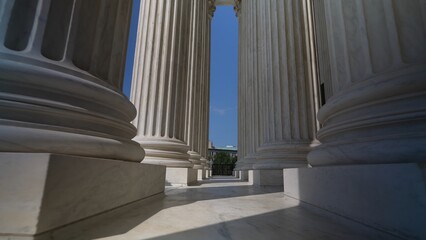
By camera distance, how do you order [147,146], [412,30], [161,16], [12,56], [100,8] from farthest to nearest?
[161,16]
[147,146]
[100,8]
[412,30]
[12,56]

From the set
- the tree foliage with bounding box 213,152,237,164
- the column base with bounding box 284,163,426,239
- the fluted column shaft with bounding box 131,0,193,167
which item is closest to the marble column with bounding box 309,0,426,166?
the column base with bounding box 284,163,426,239

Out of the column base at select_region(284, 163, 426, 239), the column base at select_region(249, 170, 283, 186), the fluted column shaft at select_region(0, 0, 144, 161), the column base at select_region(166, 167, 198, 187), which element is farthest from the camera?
the column base at select_region(249, 170, 283, 186)

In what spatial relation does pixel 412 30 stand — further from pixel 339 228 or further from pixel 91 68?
pixel 91 68

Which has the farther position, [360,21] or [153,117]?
[153,117]

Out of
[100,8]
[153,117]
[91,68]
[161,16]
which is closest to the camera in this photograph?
[91,68]

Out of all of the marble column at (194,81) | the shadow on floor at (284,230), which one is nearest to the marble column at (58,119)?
the shadow on floor at (284,230)

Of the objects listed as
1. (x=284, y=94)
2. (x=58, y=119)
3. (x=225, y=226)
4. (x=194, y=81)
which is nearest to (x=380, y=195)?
(x=225, y=226)

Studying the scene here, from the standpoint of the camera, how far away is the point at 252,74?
39969mm

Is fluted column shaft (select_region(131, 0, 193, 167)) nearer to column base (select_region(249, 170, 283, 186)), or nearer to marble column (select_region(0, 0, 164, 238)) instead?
column base (select_region(249, 170, 283, 186))

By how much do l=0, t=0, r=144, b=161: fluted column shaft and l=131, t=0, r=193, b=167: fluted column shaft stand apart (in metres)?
12.0

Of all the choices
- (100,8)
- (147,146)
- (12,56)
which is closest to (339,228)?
(12,56)

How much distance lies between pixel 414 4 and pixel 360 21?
5.44ft

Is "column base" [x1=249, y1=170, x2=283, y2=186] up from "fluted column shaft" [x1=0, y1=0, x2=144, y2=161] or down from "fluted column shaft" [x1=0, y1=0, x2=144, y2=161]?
down

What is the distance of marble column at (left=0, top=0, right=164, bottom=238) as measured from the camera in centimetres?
512
